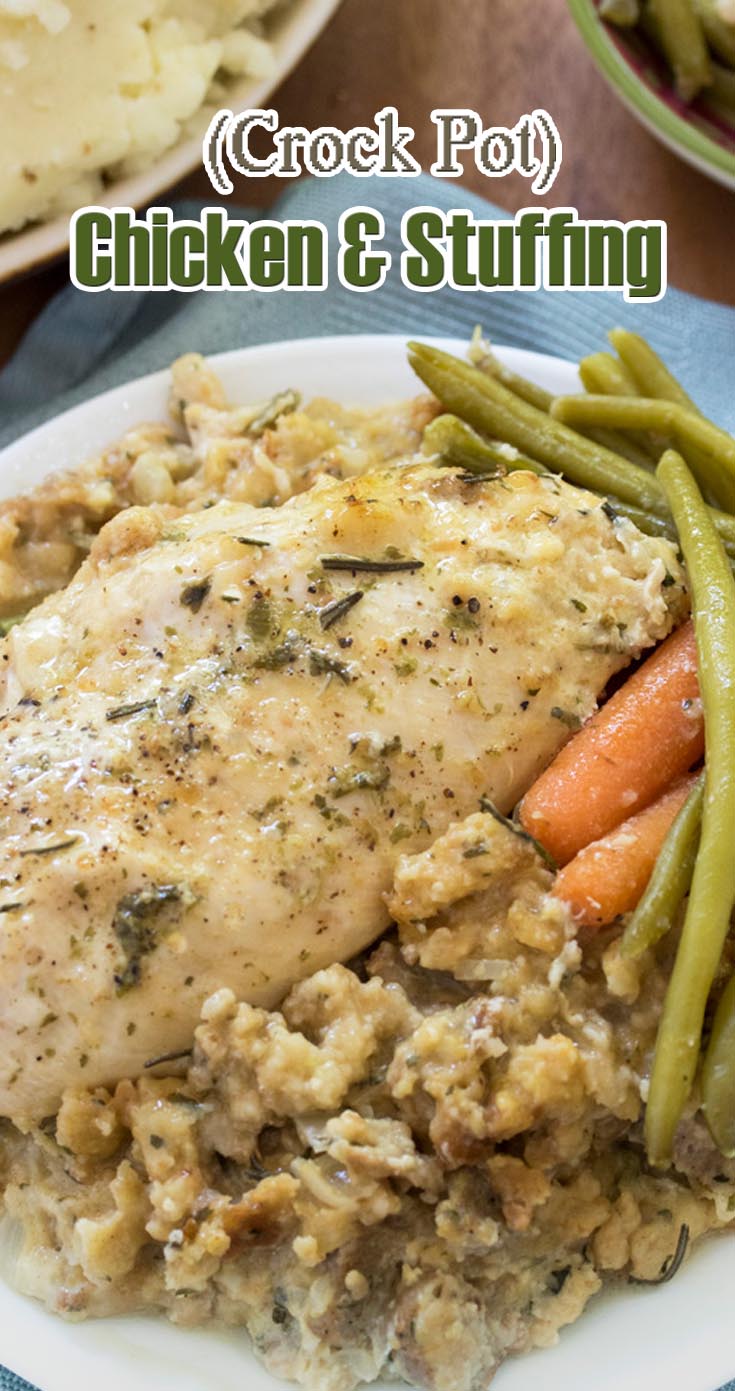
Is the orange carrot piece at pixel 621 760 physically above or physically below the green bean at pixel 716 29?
below

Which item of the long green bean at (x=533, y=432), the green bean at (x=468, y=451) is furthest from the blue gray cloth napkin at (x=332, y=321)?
the green bean at (x=468, y=451)

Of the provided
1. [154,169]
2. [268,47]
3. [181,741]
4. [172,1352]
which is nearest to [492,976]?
[181,741]

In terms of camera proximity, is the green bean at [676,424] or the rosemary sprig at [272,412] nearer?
the green bean at [676,424]

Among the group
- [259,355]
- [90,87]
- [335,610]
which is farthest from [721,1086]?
[90,87]

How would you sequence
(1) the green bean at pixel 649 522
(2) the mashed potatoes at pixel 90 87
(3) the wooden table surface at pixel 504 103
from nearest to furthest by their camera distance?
(1) the green bean at pixel 649 522 → (2) the mashed potatoes at pixel 90 87 → (3) the wooden table surface at pixel 504 103

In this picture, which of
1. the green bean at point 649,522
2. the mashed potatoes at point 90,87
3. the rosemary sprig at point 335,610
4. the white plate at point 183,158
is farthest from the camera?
the white plate at point 183,158

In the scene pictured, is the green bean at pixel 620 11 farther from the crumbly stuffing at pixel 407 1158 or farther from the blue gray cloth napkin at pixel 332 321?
the crumbly stuffing at pixel 407 1158
